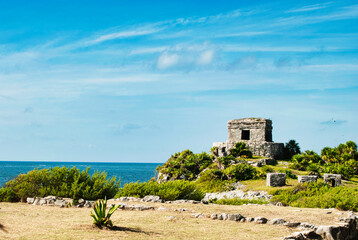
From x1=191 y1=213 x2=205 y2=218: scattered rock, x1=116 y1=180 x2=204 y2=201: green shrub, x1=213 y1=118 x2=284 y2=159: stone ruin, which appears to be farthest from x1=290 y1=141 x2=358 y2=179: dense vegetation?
x1=191 y1=213 x2=205 y2=218: scattered rock

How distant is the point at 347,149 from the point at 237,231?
2789 cm

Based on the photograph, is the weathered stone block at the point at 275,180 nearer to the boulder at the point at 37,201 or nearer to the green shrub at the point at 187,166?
the green shrub at the point at 187,166

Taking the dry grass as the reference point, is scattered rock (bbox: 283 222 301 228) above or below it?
above

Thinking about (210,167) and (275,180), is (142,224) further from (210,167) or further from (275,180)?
(210,167)

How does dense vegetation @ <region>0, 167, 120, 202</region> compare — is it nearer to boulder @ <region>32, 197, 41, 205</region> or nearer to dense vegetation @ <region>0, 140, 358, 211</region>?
dense vegetation @ <region>0, 140, 358, 211</region>

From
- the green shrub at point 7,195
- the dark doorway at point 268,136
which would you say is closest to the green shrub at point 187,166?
the dark doorway at point 268,136

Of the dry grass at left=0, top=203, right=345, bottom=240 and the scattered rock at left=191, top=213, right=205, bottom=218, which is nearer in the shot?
the dry grass at left=0, top=203, right=345, bottom=240

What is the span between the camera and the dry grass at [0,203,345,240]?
950 cm

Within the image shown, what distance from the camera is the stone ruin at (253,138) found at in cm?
3703

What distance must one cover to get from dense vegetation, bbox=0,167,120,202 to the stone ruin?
20.3 m

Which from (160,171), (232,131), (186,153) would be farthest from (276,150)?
(160,171)

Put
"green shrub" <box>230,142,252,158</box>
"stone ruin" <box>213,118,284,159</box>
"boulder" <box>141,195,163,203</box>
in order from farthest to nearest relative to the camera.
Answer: "stone ruin" <box>213,118,284,159</box> → "green shrub" <box>230,142,252,158</box> → "boulder" <box>141,195,163,203</box>

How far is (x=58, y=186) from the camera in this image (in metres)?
16.7

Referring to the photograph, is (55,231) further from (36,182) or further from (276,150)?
(276,150)
